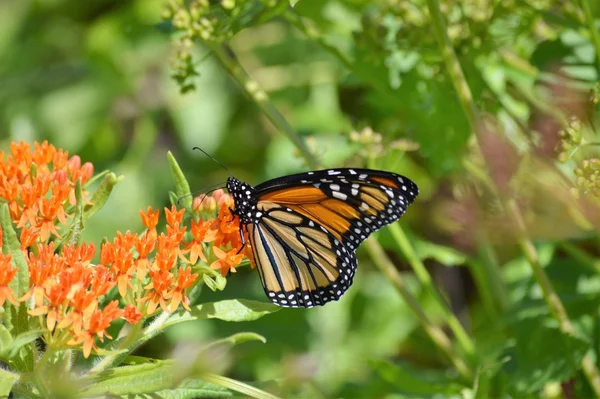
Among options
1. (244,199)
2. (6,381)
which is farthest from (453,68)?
(6,381)

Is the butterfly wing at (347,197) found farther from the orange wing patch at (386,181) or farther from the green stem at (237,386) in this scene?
the green stem at (237,386)

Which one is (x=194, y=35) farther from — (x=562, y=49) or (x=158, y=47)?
(x=158, y=47)

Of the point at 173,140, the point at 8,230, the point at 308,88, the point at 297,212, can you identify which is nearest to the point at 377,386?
the point at 297,212

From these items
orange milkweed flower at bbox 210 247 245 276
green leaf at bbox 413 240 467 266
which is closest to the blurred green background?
green leaf at bbox 413 240 467 266

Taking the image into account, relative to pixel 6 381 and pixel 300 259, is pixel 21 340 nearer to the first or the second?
pixel 6 381

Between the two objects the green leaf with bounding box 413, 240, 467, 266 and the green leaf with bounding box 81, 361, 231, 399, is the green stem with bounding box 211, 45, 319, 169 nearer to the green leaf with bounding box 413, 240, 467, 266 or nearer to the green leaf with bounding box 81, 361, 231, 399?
the green leaf with bounding box 413, 240, 467, 266

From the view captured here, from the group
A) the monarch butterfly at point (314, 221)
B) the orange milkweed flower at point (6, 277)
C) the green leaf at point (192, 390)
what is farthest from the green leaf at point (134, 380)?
the monarch butterfly at point (314, 221)
